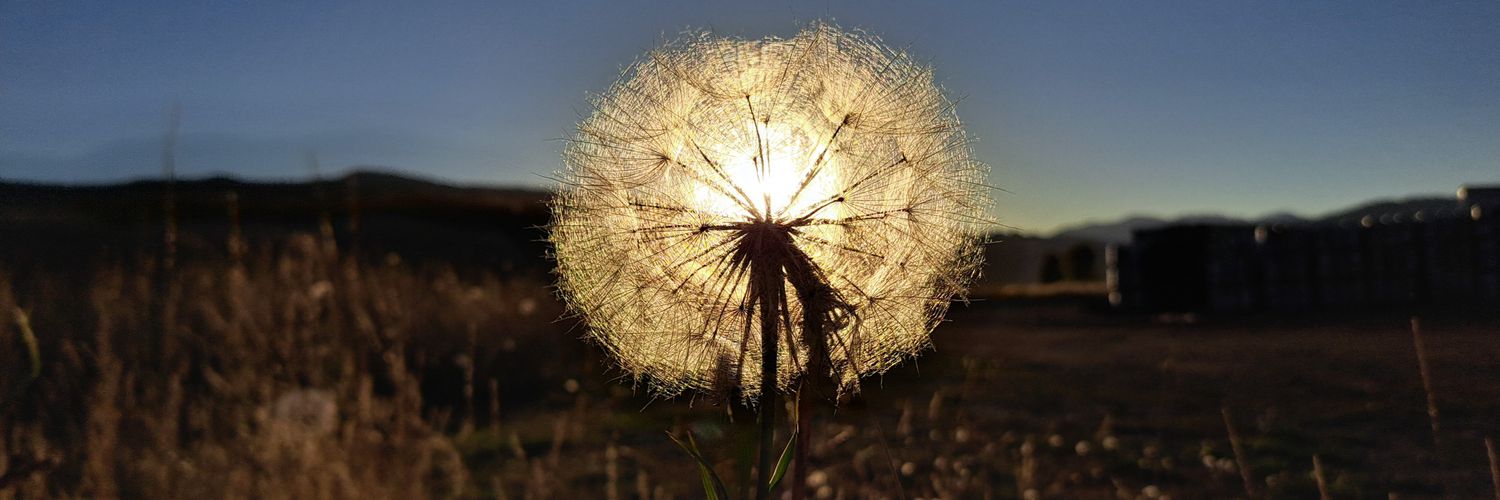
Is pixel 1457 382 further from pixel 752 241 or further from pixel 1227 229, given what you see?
pixel 752 241

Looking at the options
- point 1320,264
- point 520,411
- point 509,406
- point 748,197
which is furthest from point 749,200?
point 1320,264

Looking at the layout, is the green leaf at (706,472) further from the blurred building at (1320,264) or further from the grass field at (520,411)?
the blurred building at (1320,264)

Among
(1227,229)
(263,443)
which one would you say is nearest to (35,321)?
(263,443)

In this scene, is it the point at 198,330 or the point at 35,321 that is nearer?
the point at 35,321

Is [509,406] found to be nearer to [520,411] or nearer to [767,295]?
[520,411]

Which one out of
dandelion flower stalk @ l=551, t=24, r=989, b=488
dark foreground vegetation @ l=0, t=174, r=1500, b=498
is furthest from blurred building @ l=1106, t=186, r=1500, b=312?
dandelion flower stalk @ l=551, t=24, r=989, b=488

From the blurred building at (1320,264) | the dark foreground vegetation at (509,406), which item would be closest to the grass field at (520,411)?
the dark foreground vegetation at (509,406)
